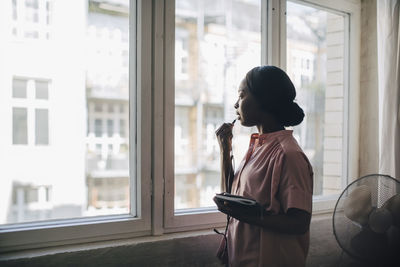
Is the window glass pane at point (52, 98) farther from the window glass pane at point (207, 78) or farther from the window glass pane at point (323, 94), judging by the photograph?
the window glass pane at point (323, 94)

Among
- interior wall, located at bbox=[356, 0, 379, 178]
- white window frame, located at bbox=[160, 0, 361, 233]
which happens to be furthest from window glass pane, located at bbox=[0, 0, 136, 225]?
interior wall, located at bbox=[356, 0, 379, 178]

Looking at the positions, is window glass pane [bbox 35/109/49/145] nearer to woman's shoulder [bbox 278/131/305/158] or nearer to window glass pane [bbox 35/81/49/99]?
window glass pane [bbox 35/81/49/99]

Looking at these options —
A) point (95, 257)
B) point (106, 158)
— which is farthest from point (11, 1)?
point (106, 158)

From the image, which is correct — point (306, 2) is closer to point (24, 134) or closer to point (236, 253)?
point (236, 253)

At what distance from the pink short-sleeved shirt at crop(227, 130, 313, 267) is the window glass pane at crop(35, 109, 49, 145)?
1.11 meters

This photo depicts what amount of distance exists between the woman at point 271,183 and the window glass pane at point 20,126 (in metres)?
1.00

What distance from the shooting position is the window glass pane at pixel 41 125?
1642 mm

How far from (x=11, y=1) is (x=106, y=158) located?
4.95 ft

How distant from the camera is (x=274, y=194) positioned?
3.05 ft

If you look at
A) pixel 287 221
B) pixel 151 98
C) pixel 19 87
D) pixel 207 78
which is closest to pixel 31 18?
pixel 19 87

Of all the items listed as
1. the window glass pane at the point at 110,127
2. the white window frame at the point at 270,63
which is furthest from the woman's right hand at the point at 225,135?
the window glass pane at the point at 110,127

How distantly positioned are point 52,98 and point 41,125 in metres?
0.15

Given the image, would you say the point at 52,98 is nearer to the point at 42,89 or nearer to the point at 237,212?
the point at 42,89

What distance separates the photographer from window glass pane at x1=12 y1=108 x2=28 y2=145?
147 cm
